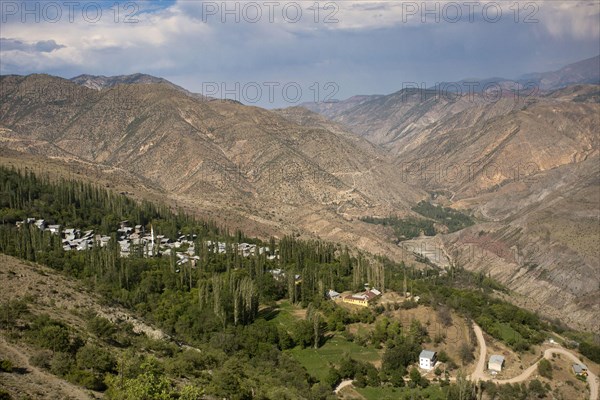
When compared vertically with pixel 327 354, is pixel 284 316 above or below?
above

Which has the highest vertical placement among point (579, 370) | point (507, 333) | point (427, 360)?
point (427, 360)

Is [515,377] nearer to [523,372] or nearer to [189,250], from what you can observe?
[523,372]

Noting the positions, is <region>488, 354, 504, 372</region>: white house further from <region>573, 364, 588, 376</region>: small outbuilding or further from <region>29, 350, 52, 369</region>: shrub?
<region>29, 350, 52, 369</region>: shrub

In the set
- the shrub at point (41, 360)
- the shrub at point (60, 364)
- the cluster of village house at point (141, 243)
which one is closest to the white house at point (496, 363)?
the cluster of village house at point (141, 243)

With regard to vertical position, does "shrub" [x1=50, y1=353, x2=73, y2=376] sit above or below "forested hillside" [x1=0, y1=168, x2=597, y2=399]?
above

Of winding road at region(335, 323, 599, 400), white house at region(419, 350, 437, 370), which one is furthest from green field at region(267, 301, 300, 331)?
white house at region(419, 350, 437, 370)

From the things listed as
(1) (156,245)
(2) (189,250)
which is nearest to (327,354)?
(2) (189,250)
